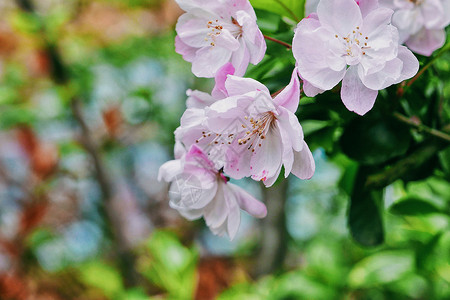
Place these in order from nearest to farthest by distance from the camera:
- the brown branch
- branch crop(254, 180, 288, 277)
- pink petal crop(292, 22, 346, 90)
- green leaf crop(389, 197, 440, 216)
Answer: pink petal crop(292, 22, 346, 90) < green leaf crop(389, 197, 440, 216) < branch crop(254, 180, 288, 277) < the brown branch

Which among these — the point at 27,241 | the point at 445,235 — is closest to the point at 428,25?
the point at 445,235

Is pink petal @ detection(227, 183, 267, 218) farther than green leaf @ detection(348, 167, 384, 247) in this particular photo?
No

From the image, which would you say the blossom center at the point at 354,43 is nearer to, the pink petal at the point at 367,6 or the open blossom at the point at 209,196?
the pink petal at the point at 367,6

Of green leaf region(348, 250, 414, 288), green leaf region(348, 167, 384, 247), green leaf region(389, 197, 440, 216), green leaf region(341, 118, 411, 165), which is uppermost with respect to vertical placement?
green leaf region(341, 118, 411, 165)

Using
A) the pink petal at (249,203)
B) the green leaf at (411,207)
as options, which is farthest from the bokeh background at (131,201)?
the pink petal at (249,203)

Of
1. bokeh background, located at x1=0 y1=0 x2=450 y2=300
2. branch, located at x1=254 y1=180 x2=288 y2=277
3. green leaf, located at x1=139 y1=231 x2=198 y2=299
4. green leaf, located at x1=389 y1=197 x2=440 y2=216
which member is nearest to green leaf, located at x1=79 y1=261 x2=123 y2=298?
bokeh background, located at x1=0 y1=0 x2=450 y2=300

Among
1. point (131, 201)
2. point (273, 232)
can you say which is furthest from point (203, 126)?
point (131, 201)

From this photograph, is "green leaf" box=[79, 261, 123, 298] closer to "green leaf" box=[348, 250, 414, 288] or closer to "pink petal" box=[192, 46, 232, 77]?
"green leaf" box=[348, 250, 414, 288]

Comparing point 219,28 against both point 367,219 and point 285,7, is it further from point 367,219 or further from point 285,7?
point 367,219

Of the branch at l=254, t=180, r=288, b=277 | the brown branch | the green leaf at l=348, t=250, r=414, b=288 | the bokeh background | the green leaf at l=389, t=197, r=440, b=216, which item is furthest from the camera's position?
the brown branch
